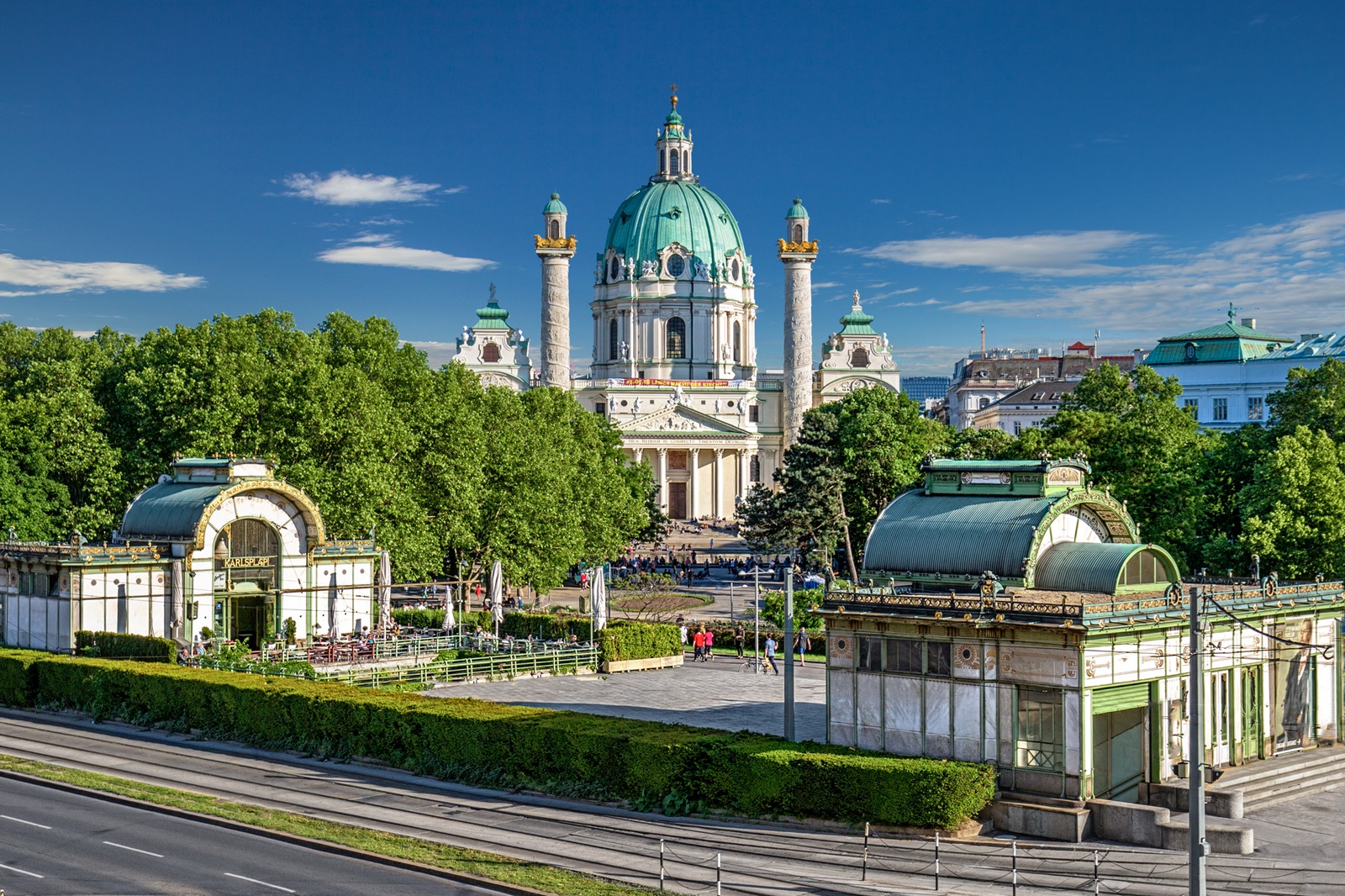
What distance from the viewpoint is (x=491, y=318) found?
165875mm

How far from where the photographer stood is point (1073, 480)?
33.9 meters

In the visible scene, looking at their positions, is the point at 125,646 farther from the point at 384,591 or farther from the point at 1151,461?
the point at 1151,461

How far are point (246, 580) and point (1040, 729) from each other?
31.9m

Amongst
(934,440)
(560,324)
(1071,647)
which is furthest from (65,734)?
(560,324)

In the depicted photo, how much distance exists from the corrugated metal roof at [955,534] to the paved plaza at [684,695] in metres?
6.26

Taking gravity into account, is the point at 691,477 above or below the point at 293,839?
above

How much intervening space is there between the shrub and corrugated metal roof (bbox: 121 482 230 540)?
15.5 m

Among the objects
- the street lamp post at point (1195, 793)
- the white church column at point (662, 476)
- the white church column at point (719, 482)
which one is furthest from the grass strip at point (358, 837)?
the white church column at point (719, 482)

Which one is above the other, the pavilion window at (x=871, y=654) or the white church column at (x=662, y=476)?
the white church column at (x=662, y=476)

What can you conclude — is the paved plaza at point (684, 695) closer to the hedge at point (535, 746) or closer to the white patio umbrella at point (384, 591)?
the hedge at point (535, 746)

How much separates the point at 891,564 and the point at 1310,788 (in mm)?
11056

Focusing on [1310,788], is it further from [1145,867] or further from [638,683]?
[638,683]

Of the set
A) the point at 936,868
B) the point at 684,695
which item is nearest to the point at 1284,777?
the point at 936,868

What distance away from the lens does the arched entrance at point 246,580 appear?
4919cm
